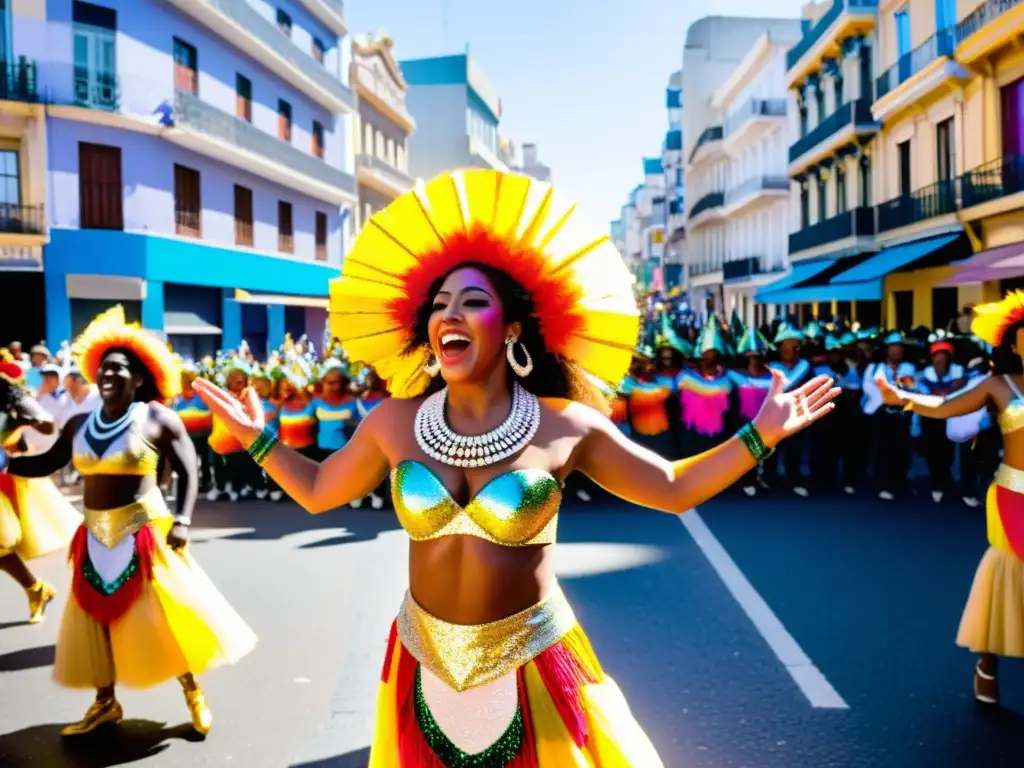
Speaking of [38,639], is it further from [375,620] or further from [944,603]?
[944,603]

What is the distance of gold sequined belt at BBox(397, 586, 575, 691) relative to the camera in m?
2.77

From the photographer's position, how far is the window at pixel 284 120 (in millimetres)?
31734

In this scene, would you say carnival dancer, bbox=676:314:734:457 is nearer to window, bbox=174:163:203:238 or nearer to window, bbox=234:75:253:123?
window, bbox=174:163:203:238

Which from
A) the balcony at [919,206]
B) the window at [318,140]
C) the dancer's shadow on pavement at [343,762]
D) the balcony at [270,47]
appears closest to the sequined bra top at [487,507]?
the dancer's shadow on pavement at [343,762]

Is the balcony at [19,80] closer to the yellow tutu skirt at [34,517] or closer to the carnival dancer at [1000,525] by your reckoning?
the yellow tutu skirt at [34,517]

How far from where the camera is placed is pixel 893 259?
23672mm

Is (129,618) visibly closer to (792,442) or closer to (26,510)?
(26,510)

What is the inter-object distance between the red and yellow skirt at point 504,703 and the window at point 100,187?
22172 millimetres

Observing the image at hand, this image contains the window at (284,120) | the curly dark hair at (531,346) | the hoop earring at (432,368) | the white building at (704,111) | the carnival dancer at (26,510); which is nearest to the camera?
the curly dark hair at (531,346)

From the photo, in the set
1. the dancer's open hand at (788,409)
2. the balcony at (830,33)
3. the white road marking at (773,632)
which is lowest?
the white road marking at (773,632)

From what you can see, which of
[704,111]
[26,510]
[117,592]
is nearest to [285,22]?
[26,510]

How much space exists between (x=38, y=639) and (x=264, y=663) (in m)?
1.57

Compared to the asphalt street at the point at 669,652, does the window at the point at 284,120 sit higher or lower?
higher

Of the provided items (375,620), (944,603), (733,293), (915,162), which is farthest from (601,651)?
(733,293)
